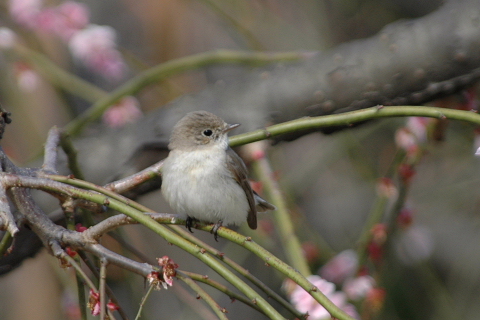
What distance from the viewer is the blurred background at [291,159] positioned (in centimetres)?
412

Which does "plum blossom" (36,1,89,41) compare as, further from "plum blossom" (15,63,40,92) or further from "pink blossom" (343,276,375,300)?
"pink blossom" (343,276,375,300)

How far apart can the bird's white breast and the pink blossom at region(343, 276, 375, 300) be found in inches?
44.1

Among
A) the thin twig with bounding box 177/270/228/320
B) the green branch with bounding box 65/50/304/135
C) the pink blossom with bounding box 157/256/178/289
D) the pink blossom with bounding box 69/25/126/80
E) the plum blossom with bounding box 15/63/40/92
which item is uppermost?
the pink blossom with bounding box 69/25/126/80

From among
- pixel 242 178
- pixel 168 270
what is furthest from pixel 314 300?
pixel 168 270

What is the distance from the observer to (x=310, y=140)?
6875 mm

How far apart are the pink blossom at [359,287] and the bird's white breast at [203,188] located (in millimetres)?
1120

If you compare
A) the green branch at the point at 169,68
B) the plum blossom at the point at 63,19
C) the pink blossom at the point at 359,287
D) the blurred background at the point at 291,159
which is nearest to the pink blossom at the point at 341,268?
the blurred background at the point at 291,159

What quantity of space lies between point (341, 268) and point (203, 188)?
1.83 metres

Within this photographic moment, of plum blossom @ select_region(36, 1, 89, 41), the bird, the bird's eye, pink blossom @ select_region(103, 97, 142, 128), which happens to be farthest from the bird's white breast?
plum blossom @ select_region(36, 1, 89, 41)

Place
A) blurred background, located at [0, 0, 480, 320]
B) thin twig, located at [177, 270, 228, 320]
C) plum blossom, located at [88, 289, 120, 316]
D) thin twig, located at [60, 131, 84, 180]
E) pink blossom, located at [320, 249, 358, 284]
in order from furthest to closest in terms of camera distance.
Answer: blurred background, located at [0, 0, 480, 320] < pink blossom, located at [320, 249, 358, 284] < thin twig, located at [60, 131, 84, 180] < plum blossom, located at [88, 289, 120, 316] < thin twig, located at [177, 270, 228, 320]

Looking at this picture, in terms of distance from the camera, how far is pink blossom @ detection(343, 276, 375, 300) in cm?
342

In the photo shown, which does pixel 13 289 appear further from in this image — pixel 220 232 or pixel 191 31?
pixel 220 232

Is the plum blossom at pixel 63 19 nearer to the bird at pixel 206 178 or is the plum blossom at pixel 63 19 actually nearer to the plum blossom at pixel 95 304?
the bird at pixel 206 178

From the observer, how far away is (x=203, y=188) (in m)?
2.54
